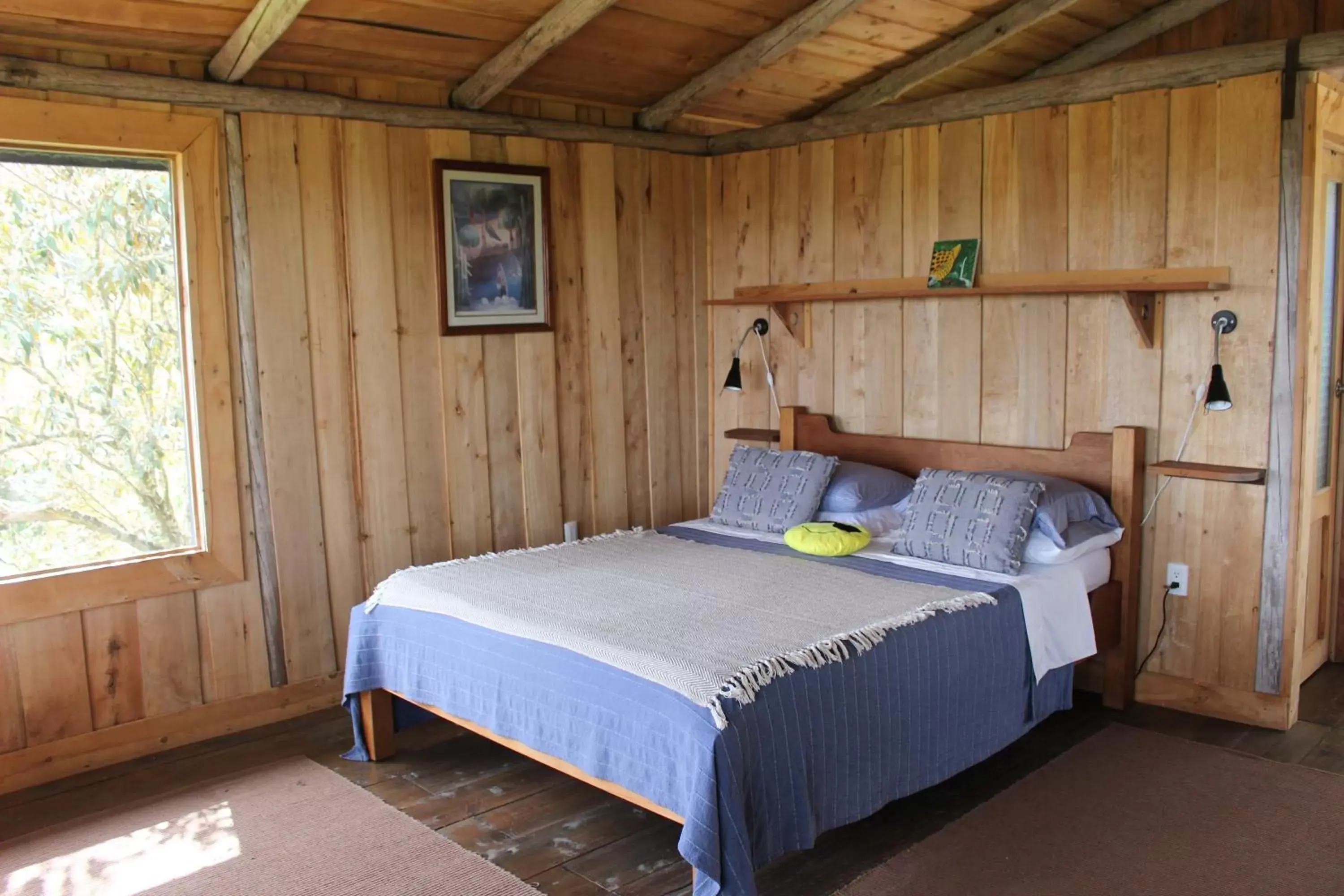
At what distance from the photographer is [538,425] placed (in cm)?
443

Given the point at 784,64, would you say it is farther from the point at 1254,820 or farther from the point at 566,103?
the point at 1254,820

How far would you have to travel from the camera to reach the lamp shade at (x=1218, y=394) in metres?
3.39

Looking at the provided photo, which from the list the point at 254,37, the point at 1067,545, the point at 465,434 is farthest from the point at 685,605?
the point at 254,37

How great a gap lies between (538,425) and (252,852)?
2.03 m

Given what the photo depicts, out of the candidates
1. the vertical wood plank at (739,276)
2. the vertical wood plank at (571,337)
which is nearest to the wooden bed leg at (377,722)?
the vertical wood plank at (571,337)

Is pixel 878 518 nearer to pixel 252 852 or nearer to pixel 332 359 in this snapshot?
pixel 332 359

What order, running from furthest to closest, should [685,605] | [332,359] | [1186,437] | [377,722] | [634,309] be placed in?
[634,309]
[332,359]
[1186,437]
[377,722]
[685,605]

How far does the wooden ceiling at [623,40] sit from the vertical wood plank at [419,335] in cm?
32

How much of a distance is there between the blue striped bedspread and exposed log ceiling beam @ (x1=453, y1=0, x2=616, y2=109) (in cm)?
190

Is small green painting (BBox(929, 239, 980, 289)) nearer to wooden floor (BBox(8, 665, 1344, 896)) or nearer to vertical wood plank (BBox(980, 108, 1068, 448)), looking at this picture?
vertical wood plank (BBox(980, 108, 1068, 448))

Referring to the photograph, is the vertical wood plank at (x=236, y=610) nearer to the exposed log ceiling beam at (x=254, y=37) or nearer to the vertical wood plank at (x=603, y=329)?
the exposed log ceiling beam at (x=254, y=37)

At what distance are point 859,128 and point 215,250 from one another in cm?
244

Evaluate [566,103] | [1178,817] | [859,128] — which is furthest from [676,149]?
[1178,817]

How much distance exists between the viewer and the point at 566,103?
4500mm
